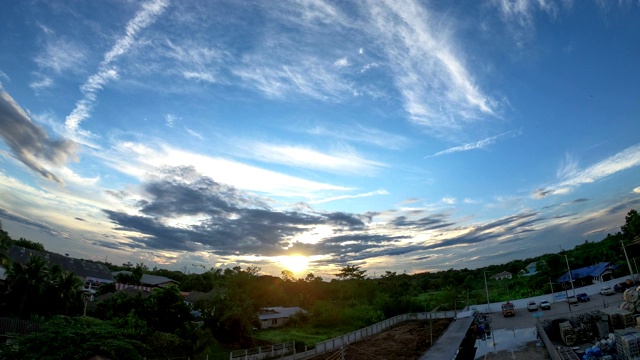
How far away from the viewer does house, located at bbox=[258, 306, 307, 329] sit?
60562 mm

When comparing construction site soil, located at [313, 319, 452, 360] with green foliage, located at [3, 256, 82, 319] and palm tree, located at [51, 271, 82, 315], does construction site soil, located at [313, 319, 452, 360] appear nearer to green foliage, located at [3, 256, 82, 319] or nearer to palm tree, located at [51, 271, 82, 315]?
palm tree, located at [51, 271, 82, 315]

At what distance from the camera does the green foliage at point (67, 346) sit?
62.4ft

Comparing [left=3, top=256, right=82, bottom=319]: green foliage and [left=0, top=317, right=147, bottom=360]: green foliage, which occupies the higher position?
[left=3, top=256, right=82, bottom=319]: green foliage

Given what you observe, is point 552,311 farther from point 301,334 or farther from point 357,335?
point 301,334

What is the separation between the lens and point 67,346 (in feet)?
63.1

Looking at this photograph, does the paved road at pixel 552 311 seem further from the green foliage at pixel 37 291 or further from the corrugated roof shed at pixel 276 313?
the green foliage at pixel 37 291

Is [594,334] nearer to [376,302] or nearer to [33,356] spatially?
[33,356]

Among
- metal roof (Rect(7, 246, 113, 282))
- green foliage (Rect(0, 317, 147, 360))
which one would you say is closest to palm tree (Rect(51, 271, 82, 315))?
green foliage (Rect(0, 317, 147, 360))

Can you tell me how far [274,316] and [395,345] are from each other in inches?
968

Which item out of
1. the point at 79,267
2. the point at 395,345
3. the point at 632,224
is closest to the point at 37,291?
the point at 395,345

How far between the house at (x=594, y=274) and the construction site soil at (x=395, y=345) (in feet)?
116

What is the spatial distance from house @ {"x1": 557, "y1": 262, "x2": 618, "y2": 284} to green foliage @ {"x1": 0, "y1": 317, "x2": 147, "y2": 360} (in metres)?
78.2

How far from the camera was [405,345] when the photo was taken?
4550 cm

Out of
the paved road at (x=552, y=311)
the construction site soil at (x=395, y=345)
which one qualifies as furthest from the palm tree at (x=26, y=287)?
the paved road at (x=552, y=311)
